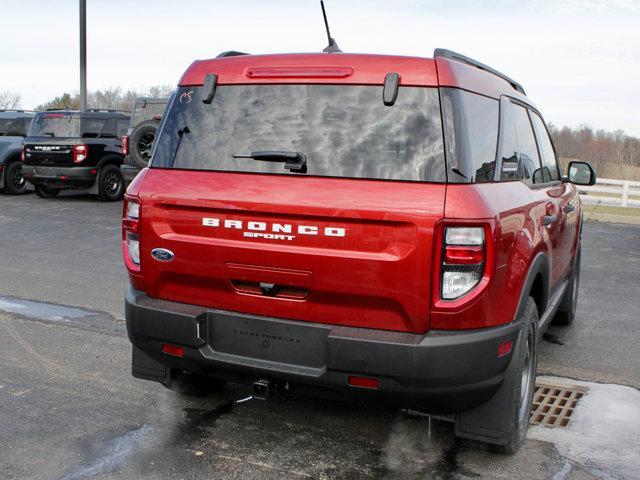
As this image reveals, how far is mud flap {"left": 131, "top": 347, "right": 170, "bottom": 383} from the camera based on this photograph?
4031 millimetres

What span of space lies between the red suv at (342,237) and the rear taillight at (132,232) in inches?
0.4

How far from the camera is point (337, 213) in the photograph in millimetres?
3201

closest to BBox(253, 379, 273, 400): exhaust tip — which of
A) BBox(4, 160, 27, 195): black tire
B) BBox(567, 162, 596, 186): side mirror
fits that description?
BBox(567, 162, 596, 186): side mirror

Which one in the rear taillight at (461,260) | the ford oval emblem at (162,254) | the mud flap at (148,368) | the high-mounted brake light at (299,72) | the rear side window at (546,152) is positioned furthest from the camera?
the rear side window at (546,152)

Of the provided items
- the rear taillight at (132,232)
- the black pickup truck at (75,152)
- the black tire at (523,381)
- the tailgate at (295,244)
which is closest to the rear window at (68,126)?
the black pickup truck at (75,152)

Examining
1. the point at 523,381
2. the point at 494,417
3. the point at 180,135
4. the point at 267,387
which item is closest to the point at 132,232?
the point at 180,135

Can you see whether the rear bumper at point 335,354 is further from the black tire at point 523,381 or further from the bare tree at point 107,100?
the bare tree at point 107,100

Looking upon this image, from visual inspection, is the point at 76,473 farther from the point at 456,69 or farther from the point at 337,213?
the point at 456,69

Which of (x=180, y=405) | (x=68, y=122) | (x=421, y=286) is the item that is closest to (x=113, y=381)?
(x=180, y=405)

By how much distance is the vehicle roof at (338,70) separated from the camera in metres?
3.33

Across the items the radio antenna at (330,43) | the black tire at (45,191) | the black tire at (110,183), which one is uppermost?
the radio antenna at (330,43)

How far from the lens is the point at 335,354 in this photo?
3.23 m

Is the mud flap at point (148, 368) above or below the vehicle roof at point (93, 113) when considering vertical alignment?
below

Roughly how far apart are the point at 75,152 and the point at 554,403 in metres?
12.8
